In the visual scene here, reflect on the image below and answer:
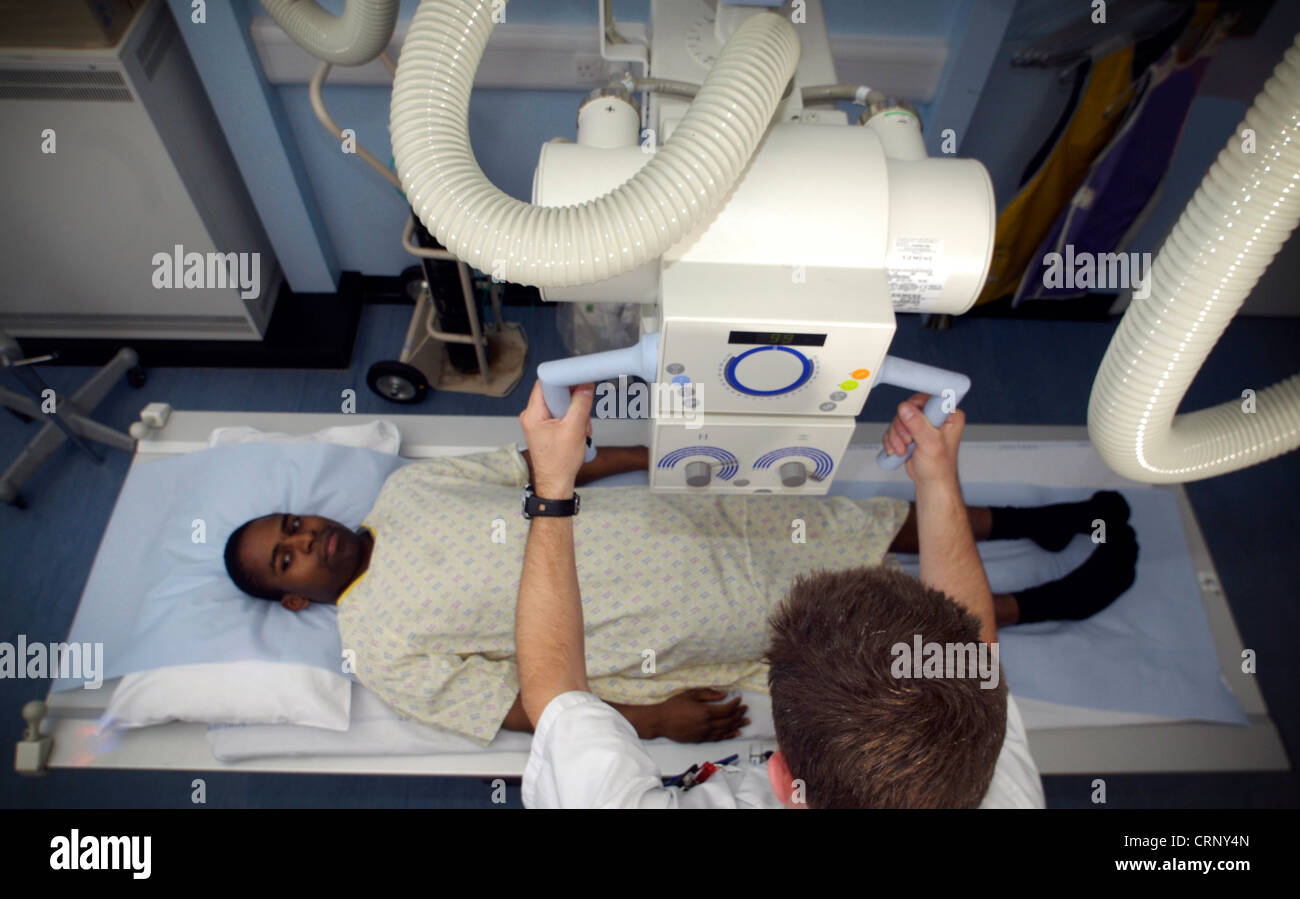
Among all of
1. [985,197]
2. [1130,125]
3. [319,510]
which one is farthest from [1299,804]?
[319,510]

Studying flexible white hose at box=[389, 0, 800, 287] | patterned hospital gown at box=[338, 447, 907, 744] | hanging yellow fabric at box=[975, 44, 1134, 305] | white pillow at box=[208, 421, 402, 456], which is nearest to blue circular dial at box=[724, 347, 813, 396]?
flexible white hose at box=[389, 0, 800, 287]

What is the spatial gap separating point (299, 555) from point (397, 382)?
2.66 ft

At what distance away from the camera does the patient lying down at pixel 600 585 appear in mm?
1404

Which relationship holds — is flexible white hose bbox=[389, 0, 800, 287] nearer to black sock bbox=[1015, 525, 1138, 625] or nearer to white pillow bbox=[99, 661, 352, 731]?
white pillow bbox=[99, 661, 352, 731]

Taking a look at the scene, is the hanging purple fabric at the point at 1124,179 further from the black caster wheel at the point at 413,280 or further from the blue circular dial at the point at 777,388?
the black caster wheel at the point at 413,280

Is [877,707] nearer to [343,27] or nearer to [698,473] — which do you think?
[698,473]

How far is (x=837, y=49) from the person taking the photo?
5.70 ft

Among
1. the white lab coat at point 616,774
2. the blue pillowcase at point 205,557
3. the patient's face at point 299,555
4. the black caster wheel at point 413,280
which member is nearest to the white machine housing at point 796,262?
the white lab coat at point 616,774

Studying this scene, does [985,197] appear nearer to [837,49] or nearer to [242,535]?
[837,49]

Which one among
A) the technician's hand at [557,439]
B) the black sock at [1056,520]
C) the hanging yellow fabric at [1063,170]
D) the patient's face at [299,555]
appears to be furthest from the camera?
the hanging yellow fabric at [1063,170]

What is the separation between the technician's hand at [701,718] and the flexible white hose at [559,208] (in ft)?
3.29

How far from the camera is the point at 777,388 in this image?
808mm

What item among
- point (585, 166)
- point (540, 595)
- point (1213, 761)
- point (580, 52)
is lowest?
point (1213, 761)

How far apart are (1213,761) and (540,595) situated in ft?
4.60
